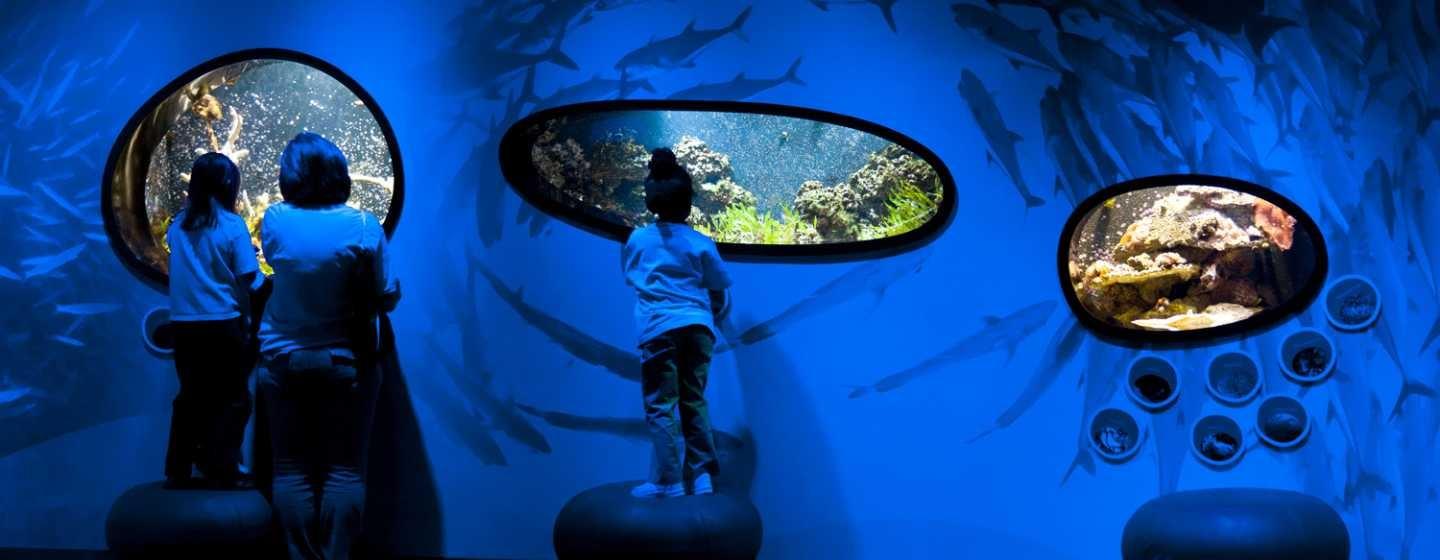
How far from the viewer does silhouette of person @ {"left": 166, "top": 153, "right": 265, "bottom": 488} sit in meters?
4.11

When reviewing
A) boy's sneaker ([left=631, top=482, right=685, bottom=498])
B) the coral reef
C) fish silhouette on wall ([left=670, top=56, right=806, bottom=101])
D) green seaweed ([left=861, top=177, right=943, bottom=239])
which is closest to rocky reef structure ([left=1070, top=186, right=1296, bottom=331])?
green seaweed ([left=861, top=177, right=943, bottom=239])

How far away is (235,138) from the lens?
184 inches

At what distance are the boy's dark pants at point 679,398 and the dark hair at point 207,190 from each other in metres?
1.44

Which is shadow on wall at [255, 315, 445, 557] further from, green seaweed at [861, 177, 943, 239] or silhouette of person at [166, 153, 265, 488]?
green seaweed at [861, 177, 943, 239]

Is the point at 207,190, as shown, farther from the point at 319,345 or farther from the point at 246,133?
the point at 319,345

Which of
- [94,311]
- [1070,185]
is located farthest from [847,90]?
[94,311]

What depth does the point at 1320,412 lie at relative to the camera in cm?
412

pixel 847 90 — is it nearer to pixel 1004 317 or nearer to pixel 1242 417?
pixel 1004 317

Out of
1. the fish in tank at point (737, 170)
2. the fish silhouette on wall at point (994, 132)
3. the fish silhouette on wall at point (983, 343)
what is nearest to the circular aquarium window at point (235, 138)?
the fish in tank at point (737, 170)

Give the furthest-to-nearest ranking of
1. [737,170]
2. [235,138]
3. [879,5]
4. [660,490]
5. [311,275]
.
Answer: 1. [235,138]
2. [737,170]
3. [879,5]
4. [660,490]
5. [311,275]

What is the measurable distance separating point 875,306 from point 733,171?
2.27 ft

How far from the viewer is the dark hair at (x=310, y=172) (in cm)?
360

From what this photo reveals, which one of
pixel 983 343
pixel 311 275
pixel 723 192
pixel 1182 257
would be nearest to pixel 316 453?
pixel 311 275

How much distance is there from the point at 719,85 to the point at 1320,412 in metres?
2.22
